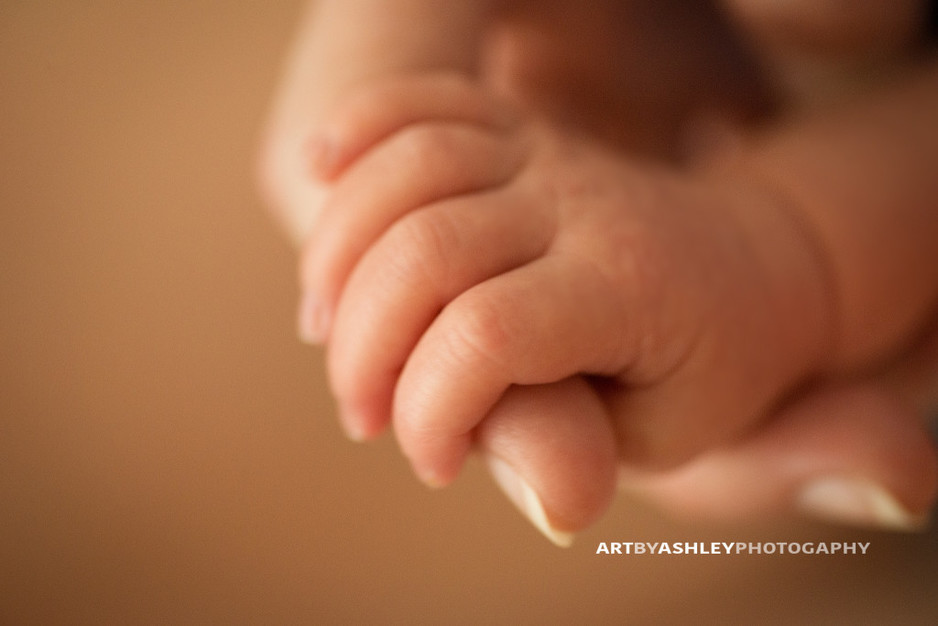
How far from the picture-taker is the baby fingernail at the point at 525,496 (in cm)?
27

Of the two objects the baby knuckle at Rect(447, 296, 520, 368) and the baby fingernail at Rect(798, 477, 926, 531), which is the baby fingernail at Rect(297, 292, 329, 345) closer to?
the baby knuckle at Rect(447, 296, 520, 368)

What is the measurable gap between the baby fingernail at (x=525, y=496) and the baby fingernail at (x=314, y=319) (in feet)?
0.27

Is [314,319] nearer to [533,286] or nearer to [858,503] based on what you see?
[533,286]

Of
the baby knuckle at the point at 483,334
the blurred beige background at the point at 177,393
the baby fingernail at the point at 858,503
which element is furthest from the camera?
the blurred beige background at the point at 177,393

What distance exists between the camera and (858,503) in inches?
14.6

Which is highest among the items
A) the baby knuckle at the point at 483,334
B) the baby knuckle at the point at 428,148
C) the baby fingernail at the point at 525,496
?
the baby knuckle at the point at 428,148

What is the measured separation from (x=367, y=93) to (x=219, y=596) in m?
0.30

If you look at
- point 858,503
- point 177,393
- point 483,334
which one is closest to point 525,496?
point 483,334

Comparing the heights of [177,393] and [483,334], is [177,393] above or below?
above

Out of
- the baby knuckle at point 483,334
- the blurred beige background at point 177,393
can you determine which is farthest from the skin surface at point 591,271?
the blurred beige background at point 177,393

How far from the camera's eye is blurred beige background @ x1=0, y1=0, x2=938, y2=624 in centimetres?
47

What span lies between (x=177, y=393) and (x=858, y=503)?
42 centimetres

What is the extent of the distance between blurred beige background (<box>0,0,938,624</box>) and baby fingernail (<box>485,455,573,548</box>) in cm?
14

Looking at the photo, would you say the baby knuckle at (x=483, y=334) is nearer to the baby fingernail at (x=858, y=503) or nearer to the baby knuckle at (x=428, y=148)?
the baby knuckle at (x=428, y=148)
